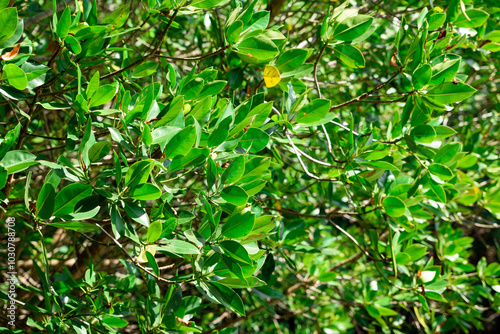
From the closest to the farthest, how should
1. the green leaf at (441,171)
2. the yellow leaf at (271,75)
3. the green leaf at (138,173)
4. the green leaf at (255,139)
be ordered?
the green leaf at (138,173)
the green leaf at (255,139)
the yellow leaf at (271,75)
the green leaf at (441,171)

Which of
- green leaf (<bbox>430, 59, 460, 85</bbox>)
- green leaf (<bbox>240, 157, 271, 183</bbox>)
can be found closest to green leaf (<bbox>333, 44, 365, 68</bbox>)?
green leaf (<bbox>430, 59, 460, 85</bbox>)

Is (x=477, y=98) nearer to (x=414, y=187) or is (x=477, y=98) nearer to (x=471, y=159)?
(x=471, y=159)

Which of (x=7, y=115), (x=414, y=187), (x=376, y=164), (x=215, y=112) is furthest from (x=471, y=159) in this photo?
(x=7, y=115)

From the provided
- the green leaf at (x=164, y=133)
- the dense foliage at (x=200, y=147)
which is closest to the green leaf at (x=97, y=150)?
the dense foliage at (x=200, y=147)

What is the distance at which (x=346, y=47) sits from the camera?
1320mm

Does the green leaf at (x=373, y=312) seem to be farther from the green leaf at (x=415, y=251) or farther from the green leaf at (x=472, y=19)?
the green leaf at (x=472, y=19)

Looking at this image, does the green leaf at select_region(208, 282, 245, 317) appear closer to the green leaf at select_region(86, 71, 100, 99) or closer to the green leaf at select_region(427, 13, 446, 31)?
the green leaf at select_region(86, 71, 100, 99)

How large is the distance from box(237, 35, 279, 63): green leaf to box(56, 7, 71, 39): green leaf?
47 centimetres

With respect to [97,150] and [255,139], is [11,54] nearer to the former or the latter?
[97,150]

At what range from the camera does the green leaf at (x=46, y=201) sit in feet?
3.04

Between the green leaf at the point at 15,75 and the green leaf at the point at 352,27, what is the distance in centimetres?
92

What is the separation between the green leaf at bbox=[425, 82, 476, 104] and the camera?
1.21 m

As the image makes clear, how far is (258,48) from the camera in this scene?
→ 119cm

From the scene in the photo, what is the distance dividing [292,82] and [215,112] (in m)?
0.40
